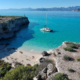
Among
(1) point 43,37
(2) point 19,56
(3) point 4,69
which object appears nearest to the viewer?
(3) point 4,69

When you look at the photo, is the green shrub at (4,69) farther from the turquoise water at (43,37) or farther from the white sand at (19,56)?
the turquoise water at (43,37)

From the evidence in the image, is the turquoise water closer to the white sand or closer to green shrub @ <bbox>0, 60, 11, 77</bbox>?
the white sand

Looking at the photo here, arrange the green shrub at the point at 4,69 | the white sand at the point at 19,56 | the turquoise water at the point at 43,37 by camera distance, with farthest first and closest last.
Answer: the turquoise water at the point at 43,37 → the white sand at the point at 19,56 → the green shrub at the point at 4,69

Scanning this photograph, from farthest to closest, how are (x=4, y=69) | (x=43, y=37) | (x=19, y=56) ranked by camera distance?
1. (x=43, y=37)
2. (x=19, y=56)
3. (x=4, y=69)

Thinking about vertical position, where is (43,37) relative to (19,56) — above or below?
above

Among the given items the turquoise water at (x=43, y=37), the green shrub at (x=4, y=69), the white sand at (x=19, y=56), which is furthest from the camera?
the turquoise water at (x=43, y=37)

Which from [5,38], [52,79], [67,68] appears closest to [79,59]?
[67,68]

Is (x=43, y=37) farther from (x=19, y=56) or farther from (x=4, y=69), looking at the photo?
(x=4, y=69)

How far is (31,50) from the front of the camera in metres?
23.6

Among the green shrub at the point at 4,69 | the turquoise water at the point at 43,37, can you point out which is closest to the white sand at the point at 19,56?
the turquoise water at the point at 43,37

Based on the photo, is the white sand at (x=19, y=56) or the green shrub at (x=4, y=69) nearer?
the green shrub at (x=4, y=69)

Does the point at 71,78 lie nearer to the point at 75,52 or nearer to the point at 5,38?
the point at 75,52

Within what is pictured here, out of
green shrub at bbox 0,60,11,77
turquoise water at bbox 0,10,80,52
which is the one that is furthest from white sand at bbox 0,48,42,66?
green shrub at bbox 0,60,11,77

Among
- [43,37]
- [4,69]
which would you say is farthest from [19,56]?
[43,37]
